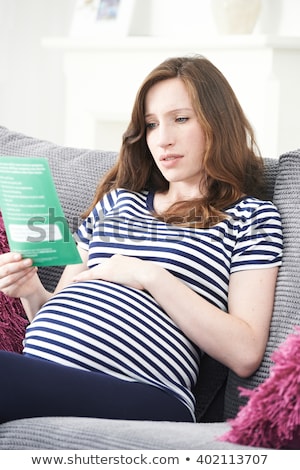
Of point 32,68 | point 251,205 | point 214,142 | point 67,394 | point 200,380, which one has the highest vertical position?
point 214,142

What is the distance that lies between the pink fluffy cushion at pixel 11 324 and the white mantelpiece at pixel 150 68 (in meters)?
1.67

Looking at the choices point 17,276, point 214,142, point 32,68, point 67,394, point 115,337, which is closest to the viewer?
point 67,394

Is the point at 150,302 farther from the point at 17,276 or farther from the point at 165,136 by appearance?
the point at 165,136

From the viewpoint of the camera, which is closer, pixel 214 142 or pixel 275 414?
pixel 275 414

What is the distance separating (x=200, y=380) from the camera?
183cm

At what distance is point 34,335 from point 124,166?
489 millimetres

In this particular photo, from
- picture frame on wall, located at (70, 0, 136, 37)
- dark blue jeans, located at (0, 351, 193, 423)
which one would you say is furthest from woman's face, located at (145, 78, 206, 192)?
picture frame on wall, located at (70, 0, 136, 37)

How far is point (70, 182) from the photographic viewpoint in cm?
206

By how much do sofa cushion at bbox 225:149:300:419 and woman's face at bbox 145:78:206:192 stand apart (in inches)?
7.0

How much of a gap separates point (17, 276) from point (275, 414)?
0.69 meters

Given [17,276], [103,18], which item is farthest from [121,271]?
[103,18]

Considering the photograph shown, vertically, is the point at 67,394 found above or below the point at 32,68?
below

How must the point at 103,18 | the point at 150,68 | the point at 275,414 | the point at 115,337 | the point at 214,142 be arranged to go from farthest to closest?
the point at 103,18 → the point at 150,68 → the point at 214,142 → the point at 115,337 → the point at 275,414

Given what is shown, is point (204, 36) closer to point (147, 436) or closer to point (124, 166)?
point (124, 166)
